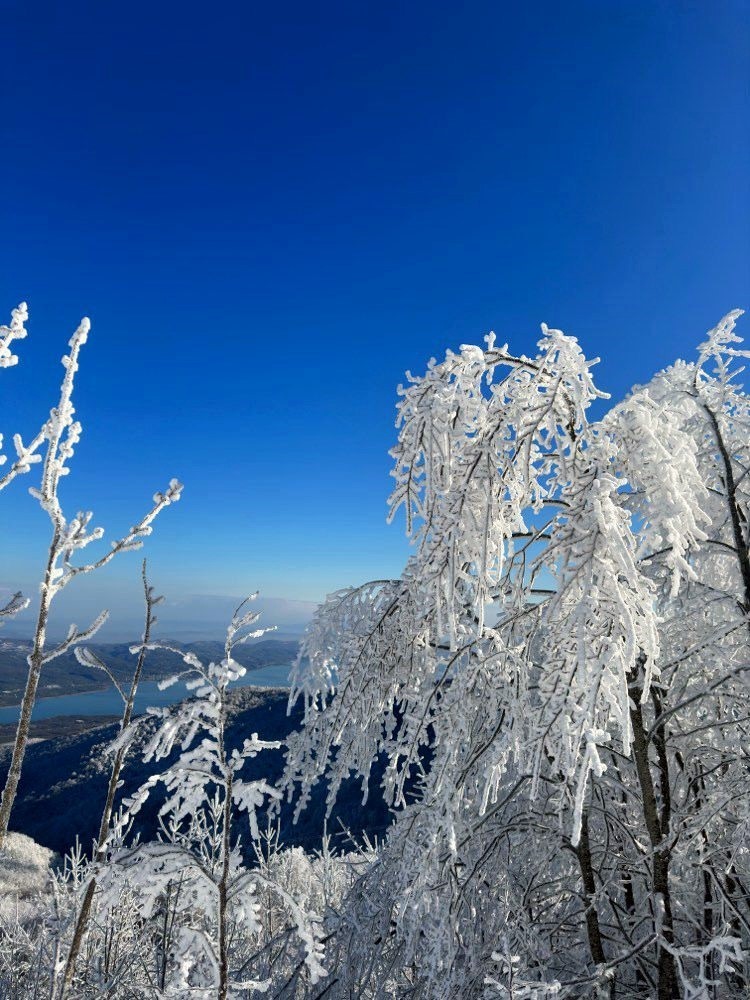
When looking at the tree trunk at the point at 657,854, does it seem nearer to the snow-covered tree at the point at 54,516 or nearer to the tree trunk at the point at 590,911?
the tree trunk at the point at 590,911

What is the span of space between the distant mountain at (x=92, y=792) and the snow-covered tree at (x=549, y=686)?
46.1 metres

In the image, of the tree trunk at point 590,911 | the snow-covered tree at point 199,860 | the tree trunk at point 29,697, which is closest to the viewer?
the tree trunk at point 29,697

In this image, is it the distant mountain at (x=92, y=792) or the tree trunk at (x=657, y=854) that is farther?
the distant mountain at (x=92, y=792)

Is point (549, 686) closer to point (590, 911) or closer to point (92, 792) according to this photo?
point (590, 911)

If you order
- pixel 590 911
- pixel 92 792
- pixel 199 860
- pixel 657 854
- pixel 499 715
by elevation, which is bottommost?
pixel 92 792

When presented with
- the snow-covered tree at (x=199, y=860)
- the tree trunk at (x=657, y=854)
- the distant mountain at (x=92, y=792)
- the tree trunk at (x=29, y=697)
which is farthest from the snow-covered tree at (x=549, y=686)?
the distant mountain at (x=92, y=792)

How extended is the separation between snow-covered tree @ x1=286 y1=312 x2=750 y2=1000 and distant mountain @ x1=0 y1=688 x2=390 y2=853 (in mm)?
46054

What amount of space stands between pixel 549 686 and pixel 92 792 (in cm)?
7292

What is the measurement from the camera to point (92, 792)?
5931 cm

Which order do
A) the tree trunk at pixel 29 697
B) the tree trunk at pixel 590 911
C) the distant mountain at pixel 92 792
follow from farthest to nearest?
the distant mountain at pixel 92 792 < the tree trunk at pixel 590 911 < the tree trunk at pixel 29 697

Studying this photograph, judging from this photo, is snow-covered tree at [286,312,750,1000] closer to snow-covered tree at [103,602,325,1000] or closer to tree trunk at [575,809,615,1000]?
tree trunk at [575,809,615,1000]

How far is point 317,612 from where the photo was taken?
10.6 ft

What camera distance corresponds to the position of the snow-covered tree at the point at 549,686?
1.79 metres

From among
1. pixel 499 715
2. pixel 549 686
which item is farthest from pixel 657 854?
pixel 549 686
